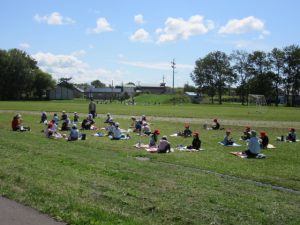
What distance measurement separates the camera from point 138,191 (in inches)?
437

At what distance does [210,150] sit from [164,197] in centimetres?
1293

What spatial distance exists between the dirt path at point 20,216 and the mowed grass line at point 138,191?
0.26 meters

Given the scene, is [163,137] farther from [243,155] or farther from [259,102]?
[259,102]

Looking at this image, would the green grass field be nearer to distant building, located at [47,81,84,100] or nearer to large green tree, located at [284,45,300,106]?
large green tree, located at [284,45,300,106]

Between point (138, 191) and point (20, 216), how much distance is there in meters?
3.32

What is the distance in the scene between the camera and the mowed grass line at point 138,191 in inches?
353

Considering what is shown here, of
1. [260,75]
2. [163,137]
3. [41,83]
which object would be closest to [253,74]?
[260,75]

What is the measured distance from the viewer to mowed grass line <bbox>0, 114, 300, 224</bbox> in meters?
8.97

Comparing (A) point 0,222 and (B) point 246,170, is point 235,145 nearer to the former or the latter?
(B) point 246,170

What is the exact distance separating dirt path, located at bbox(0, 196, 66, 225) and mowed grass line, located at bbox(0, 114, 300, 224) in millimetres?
256

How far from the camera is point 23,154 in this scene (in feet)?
56.5

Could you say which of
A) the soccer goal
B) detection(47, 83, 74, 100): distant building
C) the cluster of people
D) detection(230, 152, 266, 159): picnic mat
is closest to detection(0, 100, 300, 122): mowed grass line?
the soccer goal

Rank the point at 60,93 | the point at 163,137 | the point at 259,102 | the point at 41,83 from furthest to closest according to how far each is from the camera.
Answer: the point at 60,93
the point at 41,83
the point at 259,102
the point at 163,137

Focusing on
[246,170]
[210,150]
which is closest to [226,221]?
[246,170]
